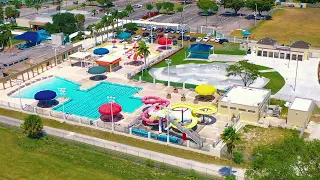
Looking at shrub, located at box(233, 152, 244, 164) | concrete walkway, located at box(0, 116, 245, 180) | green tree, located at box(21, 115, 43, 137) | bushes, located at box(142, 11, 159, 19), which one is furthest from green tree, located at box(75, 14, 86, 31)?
shrub, located at box(233, 152, 244, 164)

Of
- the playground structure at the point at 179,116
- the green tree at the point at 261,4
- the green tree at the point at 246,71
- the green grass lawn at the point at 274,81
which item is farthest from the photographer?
the green tree at the point at 261,4

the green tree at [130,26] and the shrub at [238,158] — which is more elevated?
the green tree at [130,26]

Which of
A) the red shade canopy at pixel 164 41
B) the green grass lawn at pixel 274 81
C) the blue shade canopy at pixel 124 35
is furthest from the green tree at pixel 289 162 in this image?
the blue shade canopy at pixel 124 35

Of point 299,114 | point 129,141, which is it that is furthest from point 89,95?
point 299,114

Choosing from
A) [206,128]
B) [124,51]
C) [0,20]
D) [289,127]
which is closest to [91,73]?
[124,51]

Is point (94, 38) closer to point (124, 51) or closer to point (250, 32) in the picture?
point (124, 51)

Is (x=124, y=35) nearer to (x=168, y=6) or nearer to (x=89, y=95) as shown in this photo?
(x=168, y=6)

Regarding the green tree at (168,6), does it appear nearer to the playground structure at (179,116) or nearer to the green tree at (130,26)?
the green tree at (130,26)
